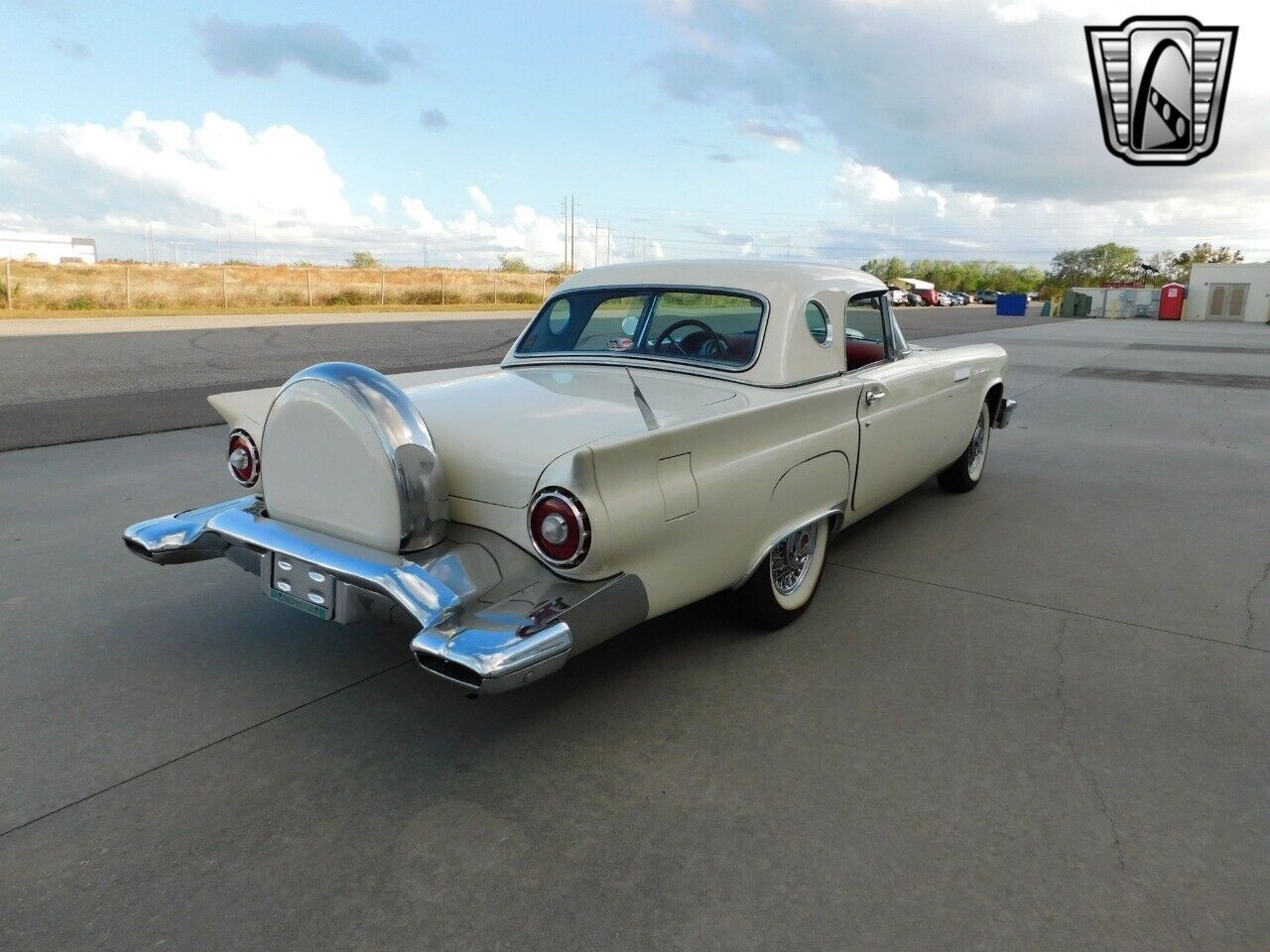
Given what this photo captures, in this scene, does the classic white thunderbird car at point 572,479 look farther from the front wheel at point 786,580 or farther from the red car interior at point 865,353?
the red car interior at point 865,353

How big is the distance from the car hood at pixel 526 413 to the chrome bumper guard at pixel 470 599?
0.20 metres

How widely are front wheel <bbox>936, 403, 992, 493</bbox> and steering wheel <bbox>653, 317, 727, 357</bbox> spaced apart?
8.27 ft

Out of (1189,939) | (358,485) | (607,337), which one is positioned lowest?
(1189,939)

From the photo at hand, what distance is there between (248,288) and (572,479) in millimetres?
36398

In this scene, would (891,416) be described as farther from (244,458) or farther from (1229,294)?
(1229,294)

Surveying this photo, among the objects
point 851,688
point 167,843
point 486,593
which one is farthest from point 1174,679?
point 167,843

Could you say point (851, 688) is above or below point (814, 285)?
below

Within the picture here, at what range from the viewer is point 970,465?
5.93 m

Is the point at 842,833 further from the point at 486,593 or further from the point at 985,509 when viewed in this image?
the point at 985,509

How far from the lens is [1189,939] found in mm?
1953

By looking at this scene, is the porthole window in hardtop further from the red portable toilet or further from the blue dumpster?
the red portable toilet

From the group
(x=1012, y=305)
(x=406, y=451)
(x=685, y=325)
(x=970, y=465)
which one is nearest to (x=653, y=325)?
(x=685, y=325)

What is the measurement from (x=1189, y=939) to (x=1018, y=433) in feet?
23.2

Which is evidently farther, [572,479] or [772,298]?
[772,298]
